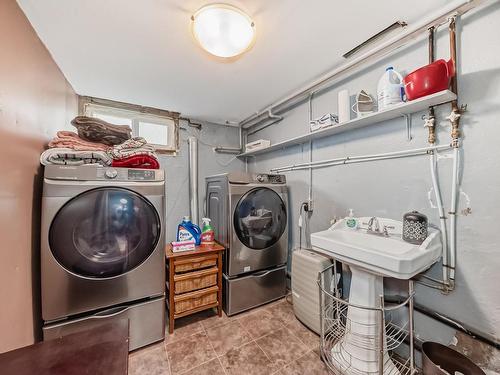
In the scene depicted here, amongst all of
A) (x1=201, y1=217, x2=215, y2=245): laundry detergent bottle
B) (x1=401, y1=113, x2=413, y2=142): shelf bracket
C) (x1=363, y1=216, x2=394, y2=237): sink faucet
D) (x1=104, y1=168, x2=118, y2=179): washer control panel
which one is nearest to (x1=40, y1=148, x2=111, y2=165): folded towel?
(x1=104, y1=168, x2=118, y2=179): washer control panel

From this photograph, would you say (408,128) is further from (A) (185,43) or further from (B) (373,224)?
(A) (185,43)

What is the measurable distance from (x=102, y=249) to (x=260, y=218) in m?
1.34

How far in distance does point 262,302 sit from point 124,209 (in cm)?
161

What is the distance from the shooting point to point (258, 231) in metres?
2.08

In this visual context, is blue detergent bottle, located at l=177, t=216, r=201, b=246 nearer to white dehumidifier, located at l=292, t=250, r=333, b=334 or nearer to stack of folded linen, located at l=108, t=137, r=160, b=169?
stack of folded linen, located at l=108, t=137, r=160, b=169

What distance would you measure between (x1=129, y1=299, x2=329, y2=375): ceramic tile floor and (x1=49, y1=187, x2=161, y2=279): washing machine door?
2.36 feet

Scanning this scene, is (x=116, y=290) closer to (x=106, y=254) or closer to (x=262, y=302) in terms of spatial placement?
(x=106, y=254)

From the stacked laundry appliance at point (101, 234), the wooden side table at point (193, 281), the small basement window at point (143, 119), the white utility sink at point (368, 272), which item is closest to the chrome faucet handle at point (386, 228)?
the white utility sink at point (368, 272)

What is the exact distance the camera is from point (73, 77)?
1784mm

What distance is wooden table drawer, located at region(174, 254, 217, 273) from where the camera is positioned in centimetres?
175

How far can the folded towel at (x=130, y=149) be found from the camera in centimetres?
148

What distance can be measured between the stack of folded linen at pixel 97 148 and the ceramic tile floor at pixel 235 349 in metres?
1.42

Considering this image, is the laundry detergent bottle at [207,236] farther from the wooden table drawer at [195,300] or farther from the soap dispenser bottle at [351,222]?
the soap dispenser bottle at [351,222]

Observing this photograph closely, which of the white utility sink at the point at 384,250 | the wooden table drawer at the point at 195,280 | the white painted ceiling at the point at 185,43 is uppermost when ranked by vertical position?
the white painted ceiling at the point at 185,43
